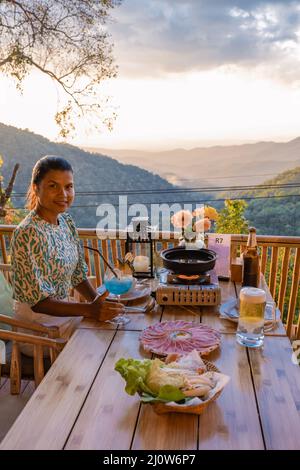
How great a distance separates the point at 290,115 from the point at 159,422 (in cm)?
517

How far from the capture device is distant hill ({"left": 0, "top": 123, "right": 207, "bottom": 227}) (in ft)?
22.6

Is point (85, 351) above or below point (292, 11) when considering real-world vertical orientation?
below

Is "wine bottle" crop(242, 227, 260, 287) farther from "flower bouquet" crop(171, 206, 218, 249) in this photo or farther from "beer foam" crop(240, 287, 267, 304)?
"beer foam" crop(240, 287, 267, 304)

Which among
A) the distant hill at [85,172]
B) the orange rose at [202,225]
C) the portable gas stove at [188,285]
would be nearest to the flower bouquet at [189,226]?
the orange rose at [202,225]

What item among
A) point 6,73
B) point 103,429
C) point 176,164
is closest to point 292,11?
point 176,164

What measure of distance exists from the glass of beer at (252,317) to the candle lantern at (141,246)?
0.90 m

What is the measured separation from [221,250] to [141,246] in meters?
0.51

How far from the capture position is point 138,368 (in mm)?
1321

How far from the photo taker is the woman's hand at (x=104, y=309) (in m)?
1.99

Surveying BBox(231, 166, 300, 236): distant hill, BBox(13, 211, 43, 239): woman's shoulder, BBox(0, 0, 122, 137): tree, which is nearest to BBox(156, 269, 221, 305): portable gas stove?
BBox(13, 211, 43, 239): woman's shoulder

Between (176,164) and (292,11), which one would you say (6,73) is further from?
(292,11)

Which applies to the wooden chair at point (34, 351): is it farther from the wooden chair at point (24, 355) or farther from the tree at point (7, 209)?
the tree at point (7, 209)

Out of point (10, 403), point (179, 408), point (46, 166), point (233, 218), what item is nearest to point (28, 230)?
point (46, 166)
